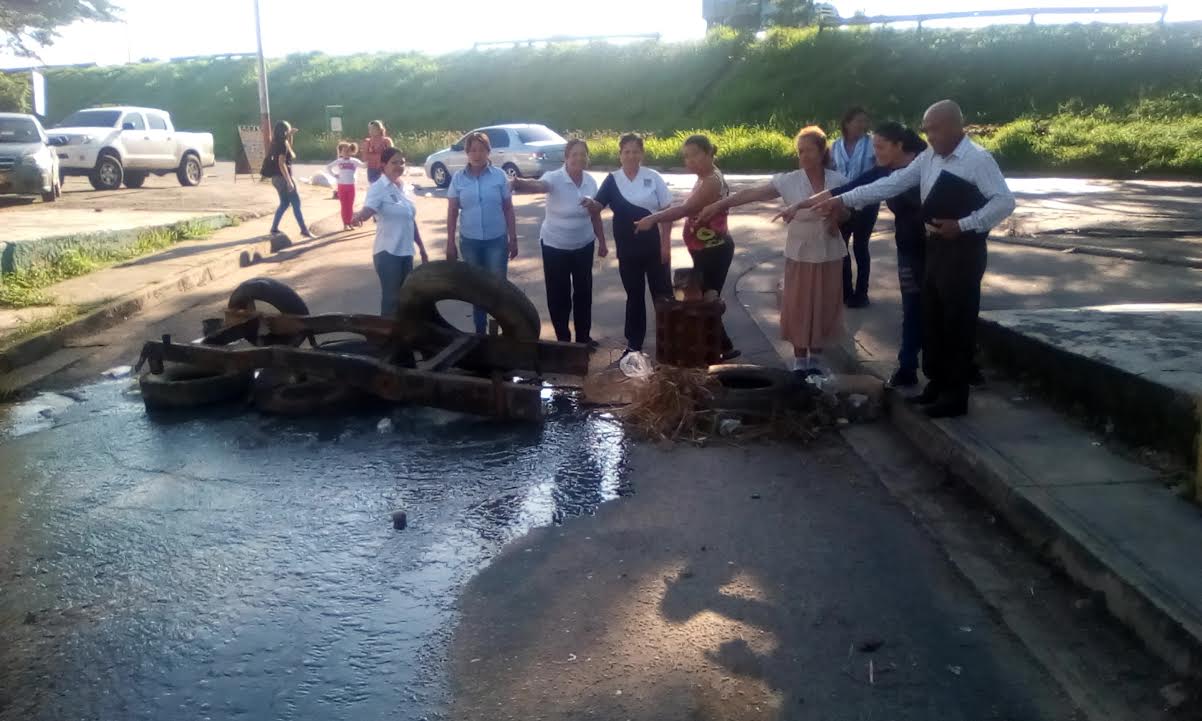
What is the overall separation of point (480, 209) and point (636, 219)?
1265mm

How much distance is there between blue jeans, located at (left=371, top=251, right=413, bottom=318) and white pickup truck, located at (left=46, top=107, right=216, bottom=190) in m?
19.6

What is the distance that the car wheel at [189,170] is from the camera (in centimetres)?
2753

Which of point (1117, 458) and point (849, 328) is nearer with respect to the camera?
point (1117, 458)

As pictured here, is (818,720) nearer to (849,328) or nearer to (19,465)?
(19,465)

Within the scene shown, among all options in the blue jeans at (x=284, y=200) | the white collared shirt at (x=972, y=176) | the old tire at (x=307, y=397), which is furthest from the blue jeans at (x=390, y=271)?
the blue jeans at (x=284, y=200)

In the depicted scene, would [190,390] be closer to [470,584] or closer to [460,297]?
[460,297]

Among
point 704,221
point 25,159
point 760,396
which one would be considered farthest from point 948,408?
point 25,159

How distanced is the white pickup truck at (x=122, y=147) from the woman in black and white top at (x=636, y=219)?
21169 mm

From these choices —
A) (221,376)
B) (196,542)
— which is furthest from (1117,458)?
(221,376)

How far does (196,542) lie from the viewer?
506 centimetres

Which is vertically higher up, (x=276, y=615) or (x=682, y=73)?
(x=682, y=73)

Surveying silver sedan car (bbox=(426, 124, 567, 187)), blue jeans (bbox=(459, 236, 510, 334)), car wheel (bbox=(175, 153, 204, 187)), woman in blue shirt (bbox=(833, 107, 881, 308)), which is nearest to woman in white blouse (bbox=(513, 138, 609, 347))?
blue jeans (bbox=(459, 236, 510, 334))

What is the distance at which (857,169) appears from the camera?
376 inches

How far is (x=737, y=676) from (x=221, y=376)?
4928 millimetres
